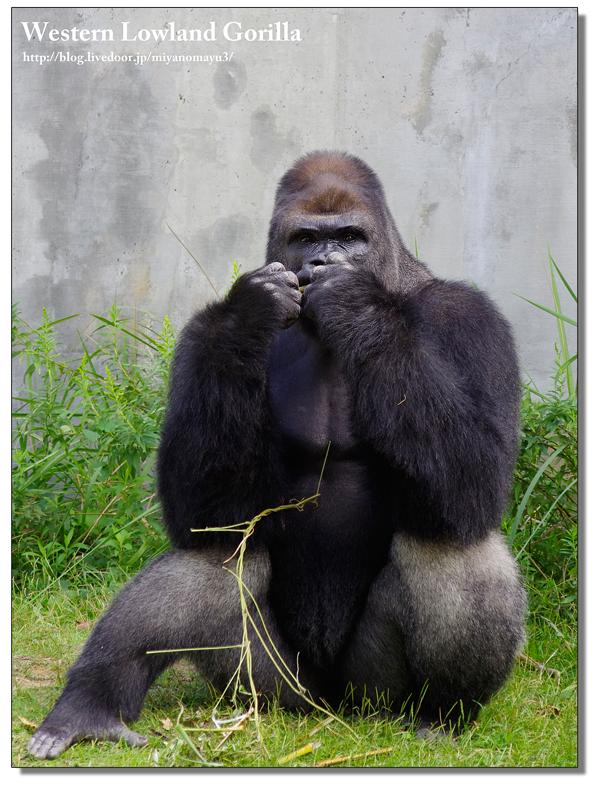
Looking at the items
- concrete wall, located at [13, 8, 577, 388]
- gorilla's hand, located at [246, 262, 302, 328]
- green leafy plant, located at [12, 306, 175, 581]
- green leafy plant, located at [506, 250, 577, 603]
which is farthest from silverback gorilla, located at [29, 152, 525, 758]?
concrete wall, located at [13, 8, 577, 388]

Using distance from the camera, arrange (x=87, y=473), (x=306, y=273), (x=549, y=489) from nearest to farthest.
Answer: (x=306, y=273) → (x=549, y=489) → (x=87, y=473)

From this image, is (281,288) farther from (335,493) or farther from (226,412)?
(335,493)

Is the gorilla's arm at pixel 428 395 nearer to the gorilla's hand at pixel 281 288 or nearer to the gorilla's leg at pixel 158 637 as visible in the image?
the gorilla's hand at pixel 281 288

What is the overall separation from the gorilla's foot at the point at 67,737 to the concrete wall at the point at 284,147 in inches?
101

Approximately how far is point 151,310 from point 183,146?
90cm

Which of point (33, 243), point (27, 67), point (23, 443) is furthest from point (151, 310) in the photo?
point (27, 67)

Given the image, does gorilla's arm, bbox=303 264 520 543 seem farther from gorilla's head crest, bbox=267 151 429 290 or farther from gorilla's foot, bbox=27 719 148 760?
gorilla's foot, bbox=27 719 148 760

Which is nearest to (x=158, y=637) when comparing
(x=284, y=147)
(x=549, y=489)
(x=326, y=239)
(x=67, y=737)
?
(x=67, y=737)

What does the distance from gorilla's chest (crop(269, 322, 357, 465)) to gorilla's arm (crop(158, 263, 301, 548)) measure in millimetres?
168

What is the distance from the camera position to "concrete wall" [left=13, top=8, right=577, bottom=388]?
4195 millimetres

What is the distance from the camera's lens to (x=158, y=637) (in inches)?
95.1

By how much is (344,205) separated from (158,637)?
1.42 metres

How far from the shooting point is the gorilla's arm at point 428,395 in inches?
88.9
